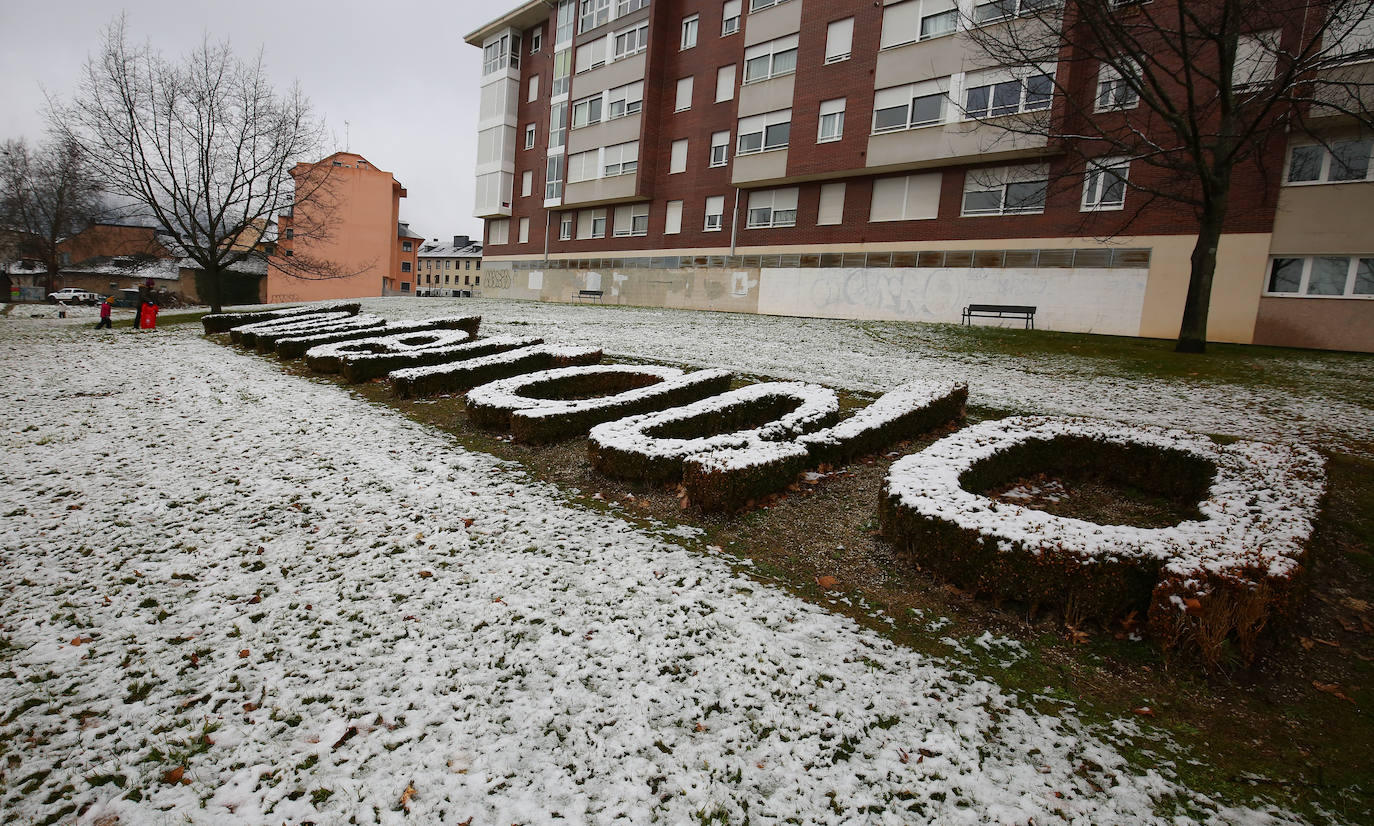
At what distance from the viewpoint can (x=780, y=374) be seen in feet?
36.7

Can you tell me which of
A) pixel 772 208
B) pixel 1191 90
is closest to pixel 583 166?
pixel 772 208

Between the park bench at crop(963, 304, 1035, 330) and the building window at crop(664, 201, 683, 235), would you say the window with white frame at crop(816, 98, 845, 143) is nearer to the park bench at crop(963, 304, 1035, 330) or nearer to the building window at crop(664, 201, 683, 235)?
the building window at crop(664, 201, 683, 235)

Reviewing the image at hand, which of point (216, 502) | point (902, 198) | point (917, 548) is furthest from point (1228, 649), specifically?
point (902, 198)

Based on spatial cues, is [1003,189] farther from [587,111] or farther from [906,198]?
[587,111]

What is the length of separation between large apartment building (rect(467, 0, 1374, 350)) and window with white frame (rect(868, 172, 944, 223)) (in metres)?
0.09

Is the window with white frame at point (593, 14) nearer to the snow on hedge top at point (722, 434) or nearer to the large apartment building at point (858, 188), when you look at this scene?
the large apartment building at point (858, 188)

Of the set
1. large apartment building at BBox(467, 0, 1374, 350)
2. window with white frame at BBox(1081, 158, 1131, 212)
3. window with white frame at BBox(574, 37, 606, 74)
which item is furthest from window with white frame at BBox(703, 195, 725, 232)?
window with white frame at BBox(1081, 158, 1131, 212)

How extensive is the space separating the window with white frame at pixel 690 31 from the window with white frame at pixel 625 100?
3027mm

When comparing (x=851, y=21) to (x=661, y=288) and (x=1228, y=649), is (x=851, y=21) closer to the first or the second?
(x=661, y=288)

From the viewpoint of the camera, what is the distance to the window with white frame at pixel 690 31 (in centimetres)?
3188

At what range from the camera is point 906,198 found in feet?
80.5

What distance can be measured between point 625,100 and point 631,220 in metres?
6.59

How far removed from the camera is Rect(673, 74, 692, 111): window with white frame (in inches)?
1265

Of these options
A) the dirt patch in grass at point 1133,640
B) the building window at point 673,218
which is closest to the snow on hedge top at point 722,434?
the dirt patch in grass at point 1133,640
